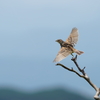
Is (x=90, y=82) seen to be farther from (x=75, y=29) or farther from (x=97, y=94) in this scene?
(x=75, y=29)

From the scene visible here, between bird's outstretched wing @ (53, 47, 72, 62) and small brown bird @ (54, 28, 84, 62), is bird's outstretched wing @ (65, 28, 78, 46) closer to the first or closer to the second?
small brown bird @ (54, 28, 84, 62)

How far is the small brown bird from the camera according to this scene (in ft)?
3.87

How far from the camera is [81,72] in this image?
3.90ft

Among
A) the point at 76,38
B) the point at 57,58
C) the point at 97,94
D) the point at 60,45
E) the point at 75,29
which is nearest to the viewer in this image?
the point at 97,94

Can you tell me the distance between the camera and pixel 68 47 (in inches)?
53.3

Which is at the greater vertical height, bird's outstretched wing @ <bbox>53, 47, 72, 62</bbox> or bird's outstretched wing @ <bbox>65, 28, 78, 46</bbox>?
bird's outstretched wing @ <bbox>65, 28, 78, 46</bbox>

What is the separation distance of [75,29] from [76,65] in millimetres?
627

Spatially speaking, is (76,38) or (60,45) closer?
(60,45)

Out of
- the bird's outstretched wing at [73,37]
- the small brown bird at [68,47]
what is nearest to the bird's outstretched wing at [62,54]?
the small brown bird at [68,47]

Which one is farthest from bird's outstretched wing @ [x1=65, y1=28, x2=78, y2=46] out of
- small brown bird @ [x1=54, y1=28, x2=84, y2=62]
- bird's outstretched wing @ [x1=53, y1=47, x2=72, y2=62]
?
bird's outstretched wing @ [x1=53, y1=47, x2=72, y2=62]

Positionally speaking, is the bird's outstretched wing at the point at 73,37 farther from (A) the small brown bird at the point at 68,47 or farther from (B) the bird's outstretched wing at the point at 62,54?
(B) the bird's outstretched wing at the point at 62,54

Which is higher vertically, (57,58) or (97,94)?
(57,58)

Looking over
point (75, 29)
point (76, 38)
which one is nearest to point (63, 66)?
point (76, 38)

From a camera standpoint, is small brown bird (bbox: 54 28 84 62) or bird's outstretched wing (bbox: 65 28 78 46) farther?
bird's outstretched wing (bbox: 65 28 78 46)
